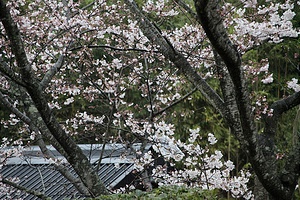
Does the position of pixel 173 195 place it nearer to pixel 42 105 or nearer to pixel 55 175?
pixel 42 105

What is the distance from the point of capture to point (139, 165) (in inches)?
146

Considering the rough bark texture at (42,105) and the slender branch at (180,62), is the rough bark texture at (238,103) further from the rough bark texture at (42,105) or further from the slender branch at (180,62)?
the rough bark texture at (42,105)

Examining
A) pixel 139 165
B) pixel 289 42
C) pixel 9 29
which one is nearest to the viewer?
pixel 9 29

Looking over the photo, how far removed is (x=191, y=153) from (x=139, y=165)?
52 cm

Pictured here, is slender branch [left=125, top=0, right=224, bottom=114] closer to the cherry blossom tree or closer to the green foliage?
the cherry blossom tree

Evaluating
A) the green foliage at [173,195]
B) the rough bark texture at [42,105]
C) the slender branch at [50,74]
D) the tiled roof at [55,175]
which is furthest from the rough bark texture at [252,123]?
the tiled roof at [55,175]

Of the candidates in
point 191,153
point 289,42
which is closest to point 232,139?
point 289,42

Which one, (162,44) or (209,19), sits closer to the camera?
(209,19)

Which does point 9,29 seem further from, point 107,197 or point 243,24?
point 243,24

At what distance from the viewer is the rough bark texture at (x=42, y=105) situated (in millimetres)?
2223

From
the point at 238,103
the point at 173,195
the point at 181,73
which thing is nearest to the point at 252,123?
the point at 238,103

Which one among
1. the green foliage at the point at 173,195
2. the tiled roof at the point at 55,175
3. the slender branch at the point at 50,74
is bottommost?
the green foliage at the point at 173,195

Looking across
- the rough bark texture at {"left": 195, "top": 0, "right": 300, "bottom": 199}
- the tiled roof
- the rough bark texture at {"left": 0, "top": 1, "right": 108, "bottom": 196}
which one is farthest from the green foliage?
the tiled roof

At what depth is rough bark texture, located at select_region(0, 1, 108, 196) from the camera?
2.22 metres
